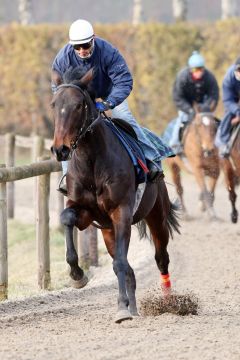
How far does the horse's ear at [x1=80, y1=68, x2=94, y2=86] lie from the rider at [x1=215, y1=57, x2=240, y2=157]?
17.9 feet

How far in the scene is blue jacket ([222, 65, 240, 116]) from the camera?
13.1 meters

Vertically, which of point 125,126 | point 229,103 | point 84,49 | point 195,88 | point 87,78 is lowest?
point 195,88

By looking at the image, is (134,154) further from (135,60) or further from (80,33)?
(135,60)

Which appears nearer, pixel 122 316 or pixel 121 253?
pixel 122 316

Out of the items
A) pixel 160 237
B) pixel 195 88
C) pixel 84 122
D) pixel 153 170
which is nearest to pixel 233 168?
pixel 195 88

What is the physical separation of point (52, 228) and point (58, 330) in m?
6.55

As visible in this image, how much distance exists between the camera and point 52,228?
14.0m

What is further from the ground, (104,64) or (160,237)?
(104,64)

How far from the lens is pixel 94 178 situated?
25.1 ft

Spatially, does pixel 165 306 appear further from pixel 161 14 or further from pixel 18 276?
pixel 161 14

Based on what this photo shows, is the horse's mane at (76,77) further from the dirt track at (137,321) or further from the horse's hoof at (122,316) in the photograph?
the dirt track at (137,321)

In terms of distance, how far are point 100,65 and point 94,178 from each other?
3.32 ft

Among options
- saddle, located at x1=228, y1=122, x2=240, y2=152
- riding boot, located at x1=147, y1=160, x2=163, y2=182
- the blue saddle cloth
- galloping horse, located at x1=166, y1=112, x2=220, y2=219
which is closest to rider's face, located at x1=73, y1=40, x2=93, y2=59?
the blue saddle cloth

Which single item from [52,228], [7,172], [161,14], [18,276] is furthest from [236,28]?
[161,14]
